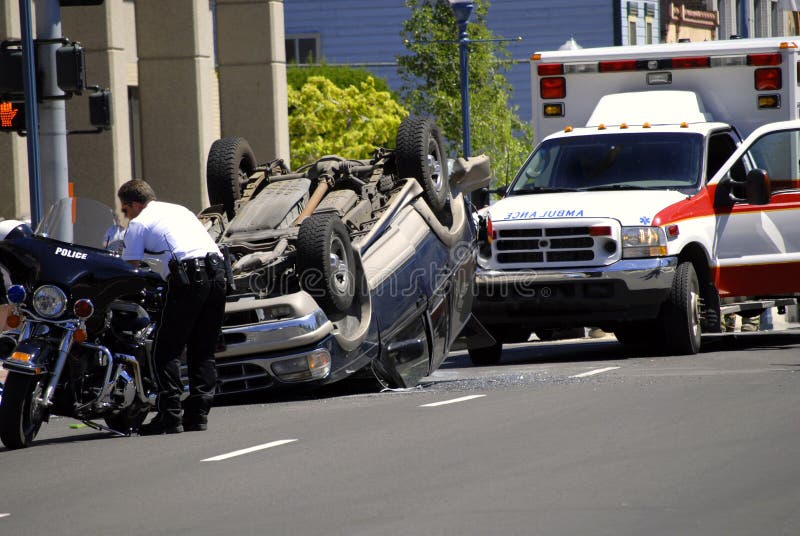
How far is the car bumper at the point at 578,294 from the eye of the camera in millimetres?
13172

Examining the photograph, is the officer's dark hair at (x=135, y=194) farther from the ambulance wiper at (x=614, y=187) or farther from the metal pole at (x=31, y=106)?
the ambulance wiper at (x=614, y=187)

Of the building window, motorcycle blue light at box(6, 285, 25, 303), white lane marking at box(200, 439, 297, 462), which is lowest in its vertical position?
white lane marking at box(200, 439, 297, 462)

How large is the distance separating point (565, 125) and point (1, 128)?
5.97m

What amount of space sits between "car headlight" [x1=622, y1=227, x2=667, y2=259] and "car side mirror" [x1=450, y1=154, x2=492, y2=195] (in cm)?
149

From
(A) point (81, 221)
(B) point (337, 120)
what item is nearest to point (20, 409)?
(A) point (81, 221)

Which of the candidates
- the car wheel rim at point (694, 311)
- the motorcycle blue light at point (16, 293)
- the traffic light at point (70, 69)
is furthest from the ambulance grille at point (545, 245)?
the motorcycle blue light at point (16, 293)

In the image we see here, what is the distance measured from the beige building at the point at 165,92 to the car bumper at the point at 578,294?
33.2ft

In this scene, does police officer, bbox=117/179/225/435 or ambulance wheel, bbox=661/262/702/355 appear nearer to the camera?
police officer, bbox=117/179/225/435

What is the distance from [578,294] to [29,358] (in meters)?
6.08

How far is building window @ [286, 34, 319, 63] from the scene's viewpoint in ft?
171

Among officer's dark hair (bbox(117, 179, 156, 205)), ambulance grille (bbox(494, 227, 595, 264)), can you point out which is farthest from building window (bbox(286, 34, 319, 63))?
officer's dark hair (bbox(117, 179, 156, 205))

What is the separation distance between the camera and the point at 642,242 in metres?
13.2

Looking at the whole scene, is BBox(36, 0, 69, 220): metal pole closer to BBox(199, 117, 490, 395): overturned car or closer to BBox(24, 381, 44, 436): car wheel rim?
BBox(199, 117, 490, 395): overturned car

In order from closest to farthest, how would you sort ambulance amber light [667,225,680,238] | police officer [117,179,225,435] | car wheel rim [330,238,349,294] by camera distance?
1. police officer [117,179,225,435]
2. car wheel rim [330,238,349,294]
3. ambulance amber light [667,225,680,238]
